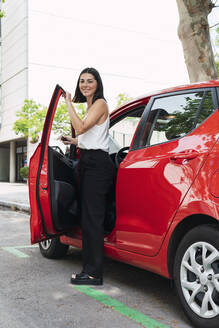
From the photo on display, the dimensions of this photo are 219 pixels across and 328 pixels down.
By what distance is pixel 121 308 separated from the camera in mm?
3266

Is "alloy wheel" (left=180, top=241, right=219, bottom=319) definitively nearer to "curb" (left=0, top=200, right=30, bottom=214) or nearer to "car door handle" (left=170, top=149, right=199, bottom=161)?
"car door handle" (left=170, top=149, right=199, bottom=161)

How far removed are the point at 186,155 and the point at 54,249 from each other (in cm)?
243

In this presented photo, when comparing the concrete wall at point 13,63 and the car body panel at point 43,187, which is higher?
the concrete wall at point 13,63

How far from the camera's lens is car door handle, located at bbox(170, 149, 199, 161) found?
296 cm

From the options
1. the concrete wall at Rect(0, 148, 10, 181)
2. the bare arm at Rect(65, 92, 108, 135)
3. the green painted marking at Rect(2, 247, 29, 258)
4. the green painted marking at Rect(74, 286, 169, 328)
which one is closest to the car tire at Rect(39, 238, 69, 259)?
the green painted marking at Rect(2, 247, 29, 258)

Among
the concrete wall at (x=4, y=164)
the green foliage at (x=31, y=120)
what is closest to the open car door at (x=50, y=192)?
the green foliage at (x=31, y=120)

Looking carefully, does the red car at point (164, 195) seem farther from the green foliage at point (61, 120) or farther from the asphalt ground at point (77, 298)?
the green foliage at point (61, 120)

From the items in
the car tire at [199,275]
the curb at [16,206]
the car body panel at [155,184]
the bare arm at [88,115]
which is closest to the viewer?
the car tire at [199,275]

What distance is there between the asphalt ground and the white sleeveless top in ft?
4.26

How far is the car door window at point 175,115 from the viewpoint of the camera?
315 cm

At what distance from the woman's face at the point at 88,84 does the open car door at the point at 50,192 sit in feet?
0.76

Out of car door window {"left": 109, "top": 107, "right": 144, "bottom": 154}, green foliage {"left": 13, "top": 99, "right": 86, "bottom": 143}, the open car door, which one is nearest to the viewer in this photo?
the open car door

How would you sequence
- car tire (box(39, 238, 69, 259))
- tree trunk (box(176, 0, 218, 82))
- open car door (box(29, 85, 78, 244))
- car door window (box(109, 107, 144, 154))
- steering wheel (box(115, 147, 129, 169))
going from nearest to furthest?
1. open car door (box(29, 85, 78, 244))
2. car door window (box(109, 107, 144, 154))
3. steering wheel (box(115, 147, 129, 169))
4. car tire (box(39, 238, 69, 259))
5. tree trunk (box(176, 0, 218, 82))

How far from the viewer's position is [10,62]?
2978 cm
